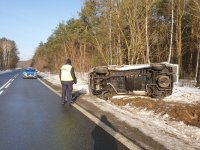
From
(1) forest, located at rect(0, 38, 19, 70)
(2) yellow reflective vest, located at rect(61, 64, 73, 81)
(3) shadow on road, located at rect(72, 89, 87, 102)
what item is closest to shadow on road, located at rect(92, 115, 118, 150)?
(2) yellow reflective vest, located at rect(61, 64, 73, 81)

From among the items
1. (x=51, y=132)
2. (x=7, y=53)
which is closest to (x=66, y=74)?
(x=51, y=132)

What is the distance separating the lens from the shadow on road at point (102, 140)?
6.41 m

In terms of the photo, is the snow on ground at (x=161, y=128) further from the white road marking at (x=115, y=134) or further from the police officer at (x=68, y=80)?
the police officer at (x=68, y=80)

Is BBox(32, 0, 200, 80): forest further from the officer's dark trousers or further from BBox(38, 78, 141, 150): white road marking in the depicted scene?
BBox(38, 78, 141, 150): white road marking

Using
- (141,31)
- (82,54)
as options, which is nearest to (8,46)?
(82,54)

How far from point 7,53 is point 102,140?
148461 mm

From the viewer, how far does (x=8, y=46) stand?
153750 millimetres

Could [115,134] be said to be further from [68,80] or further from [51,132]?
[68,80]

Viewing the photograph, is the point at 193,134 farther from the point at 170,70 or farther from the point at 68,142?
the point at 170,70

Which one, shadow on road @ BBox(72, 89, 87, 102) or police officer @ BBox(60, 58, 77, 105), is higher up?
police officer @ BBox(60, 58, 77, 105)

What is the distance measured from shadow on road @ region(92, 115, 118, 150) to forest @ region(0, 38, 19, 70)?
5182 inches

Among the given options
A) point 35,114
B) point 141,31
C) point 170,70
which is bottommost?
point 35,114

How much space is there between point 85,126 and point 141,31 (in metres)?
16.0

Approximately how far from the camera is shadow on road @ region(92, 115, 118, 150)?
6.41 metres
